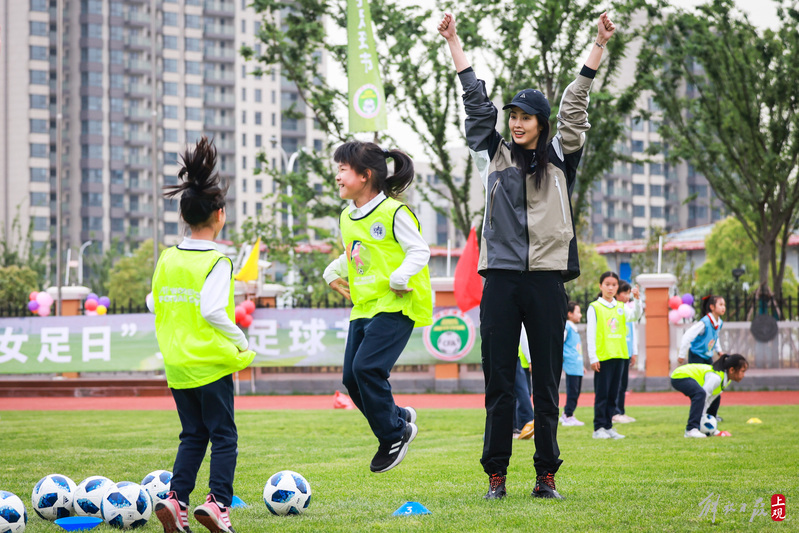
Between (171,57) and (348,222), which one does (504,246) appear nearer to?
(348,222)

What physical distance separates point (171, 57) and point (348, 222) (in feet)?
293

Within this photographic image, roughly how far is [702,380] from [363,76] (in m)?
8.34

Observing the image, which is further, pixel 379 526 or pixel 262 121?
pixel 262 121

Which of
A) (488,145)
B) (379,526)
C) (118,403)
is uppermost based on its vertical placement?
(488,145)

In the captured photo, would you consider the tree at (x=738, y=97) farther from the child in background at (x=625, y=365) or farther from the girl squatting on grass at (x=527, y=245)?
the girl squatting on grass at (x=527, y=245)

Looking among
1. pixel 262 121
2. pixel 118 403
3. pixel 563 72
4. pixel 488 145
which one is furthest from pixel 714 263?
pixel 262 121

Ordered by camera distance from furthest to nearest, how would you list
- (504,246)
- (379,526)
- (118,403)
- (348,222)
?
(118,403)
(348,222)
(504,246)
(379,526)

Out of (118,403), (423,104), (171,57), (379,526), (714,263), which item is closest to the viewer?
(379,526)

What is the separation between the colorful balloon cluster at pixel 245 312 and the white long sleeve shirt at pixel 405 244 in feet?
46.4

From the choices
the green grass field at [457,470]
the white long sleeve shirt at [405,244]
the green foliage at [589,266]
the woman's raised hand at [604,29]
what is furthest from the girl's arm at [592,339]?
the green foliage at [589,266]

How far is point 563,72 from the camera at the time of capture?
19.6 metres

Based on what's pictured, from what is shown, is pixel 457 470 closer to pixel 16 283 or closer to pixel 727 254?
pixel 727 254

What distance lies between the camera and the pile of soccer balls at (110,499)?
447cm

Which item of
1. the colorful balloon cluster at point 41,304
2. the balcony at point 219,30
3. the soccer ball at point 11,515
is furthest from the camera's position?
the balcony at point 219,30
